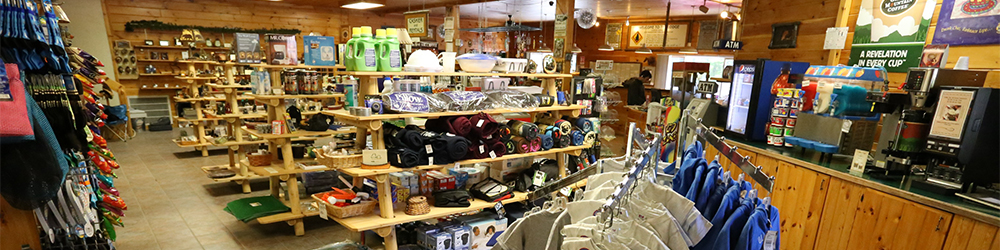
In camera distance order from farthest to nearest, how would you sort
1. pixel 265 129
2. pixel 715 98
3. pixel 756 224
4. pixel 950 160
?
1. pixel 265 129
2. pixel 715 98
3. pixel 950 160
4. pixel 756 224

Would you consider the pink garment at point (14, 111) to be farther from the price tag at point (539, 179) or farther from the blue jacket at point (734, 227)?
the price tag at point (539, 179)

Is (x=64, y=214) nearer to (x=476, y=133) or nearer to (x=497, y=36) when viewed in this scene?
(x=476, y=133)

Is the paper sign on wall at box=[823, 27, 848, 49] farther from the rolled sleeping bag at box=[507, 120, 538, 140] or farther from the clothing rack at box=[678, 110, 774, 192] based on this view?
the rolled sleeping bag at box=[507, 120, 538, 140]

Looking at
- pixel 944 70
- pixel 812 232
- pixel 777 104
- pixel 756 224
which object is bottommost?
pixel 812 232

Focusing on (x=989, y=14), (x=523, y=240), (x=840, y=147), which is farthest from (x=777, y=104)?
(x=523, y=240)

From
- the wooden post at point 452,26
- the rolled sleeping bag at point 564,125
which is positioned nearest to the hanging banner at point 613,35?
the wooden post at point 452,26

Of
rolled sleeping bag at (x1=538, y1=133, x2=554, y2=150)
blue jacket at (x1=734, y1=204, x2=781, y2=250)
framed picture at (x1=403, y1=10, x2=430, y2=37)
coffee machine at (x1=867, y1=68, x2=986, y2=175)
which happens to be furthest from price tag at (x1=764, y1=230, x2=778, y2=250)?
framed picture at (x1=403, y1=10, x2=430, y2=37)

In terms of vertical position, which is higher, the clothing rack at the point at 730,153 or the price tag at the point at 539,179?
the clothing rack at the point at 730,153

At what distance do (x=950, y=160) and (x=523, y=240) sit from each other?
89.9 inches

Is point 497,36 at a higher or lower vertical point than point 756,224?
higher

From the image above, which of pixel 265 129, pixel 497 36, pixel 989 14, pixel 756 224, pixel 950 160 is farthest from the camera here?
pixel 497 36

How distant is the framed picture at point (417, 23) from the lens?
21.9 feet

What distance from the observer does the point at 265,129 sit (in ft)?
14.4

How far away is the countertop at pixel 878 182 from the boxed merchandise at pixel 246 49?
432 cm
